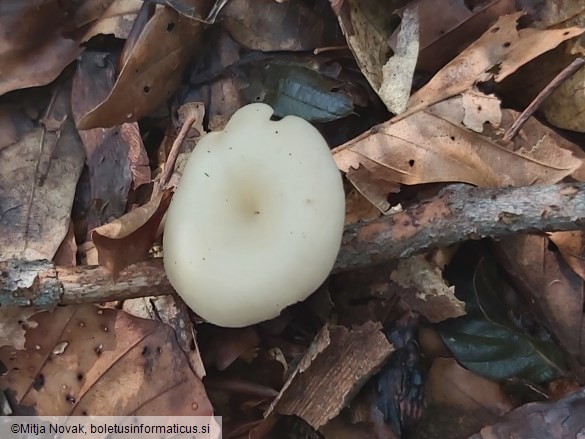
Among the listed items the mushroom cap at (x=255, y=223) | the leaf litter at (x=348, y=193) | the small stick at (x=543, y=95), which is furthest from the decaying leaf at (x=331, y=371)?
the small stick at (x=543, y=95)

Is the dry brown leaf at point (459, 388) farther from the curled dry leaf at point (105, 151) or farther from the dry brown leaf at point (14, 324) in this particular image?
the dry brown leaf at point (14, 324)

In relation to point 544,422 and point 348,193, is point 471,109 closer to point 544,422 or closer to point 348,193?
point 348,193

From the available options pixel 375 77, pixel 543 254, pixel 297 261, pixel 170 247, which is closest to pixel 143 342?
pixel 170 247

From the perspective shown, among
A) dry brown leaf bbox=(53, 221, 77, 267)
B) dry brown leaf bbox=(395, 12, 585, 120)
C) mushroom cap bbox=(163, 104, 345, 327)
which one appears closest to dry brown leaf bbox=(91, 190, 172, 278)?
mushroom cap bbox=(163, 104, 345, 327)

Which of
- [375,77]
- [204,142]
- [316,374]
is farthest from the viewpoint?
[375,77]

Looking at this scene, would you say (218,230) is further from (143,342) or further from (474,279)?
(474,279)

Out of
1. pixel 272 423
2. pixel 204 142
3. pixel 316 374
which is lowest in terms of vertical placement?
pixel 272 423

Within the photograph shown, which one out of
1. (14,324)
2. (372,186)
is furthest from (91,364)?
(372,186)
